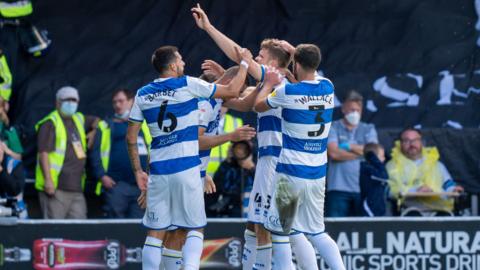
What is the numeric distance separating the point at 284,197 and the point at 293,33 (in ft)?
17.2

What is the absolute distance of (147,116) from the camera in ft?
37.5

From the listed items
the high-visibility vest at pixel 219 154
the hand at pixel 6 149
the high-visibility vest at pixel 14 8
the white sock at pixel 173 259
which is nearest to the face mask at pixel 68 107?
the hand at pixel 6 149

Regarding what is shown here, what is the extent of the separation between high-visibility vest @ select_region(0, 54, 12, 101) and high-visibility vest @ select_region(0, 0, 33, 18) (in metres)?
0.51

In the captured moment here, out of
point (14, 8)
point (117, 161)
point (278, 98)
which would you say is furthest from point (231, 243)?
point (14, 8)

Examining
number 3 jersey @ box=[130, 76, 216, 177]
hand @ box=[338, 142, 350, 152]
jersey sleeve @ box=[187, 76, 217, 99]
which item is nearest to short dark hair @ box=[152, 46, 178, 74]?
number 3 jersey @ box=[130, 76, 216, 177]

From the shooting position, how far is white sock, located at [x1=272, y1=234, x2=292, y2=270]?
449 inches

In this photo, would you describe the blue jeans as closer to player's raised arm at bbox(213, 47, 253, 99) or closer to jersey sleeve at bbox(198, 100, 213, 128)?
jersey sleeve at bbox(198, 100, 213, 128)

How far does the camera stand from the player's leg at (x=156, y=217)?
11.4 m

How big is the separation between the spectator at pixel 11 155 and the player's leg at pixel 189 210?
148 inches

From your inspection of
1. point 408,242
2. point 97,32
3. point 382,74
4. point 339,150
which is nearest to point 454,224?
point 408,242

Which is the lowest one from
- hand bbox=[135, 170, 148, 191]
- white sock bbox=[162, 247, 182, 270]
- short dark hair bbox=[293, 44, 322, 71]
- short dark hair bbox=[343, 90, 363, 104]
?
white sock bbox=[162, 247, 182, 270]

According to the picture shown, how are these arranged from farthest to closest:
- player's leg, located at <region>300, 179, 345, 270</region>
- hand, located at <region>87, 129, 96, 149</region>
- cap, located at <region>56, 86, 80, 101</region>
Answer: hand, located at <region>87, 129, 96, 149</region>, cap, located at <region>56, 86, 80, 101</region>, player's leg, located at <region>300, 179, 345, 270</region>

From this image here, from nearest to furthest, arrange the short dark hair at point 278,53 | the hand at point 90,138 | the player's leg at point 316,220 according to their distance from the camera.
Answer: the player's leg at point 316,220
the short dark hair at point 278,53
the hand at point 90,138

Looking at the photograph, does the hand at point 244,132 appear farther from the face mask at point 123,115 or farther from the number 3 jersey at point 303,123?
the face mask at point 123,115
